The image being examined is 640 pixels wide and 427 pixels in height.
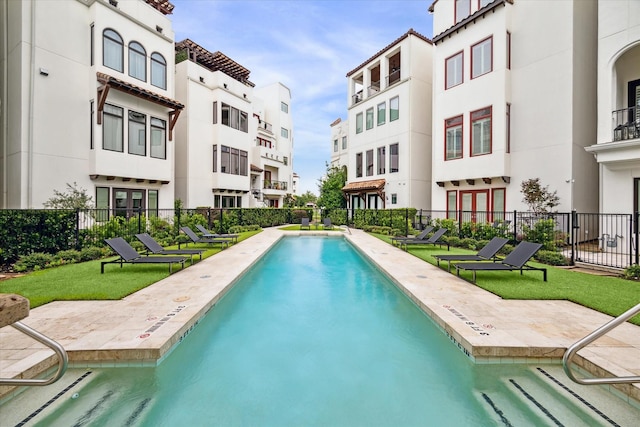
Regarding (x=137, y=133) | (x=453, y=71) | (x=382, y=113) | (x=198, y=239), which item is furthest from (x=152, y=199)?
(x=453, y=71)

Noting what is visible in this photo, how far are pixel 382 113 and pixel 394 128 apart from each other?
2.11 m

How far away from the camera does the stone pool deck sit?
12.6 feet

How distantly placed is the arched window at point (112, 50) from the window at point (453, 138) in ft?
59.4

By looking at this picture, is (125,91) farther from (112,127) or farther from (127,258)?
(127,258)

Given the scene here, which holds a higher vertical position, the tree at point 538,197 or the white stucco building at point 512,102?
the white stucco building at point 512,102

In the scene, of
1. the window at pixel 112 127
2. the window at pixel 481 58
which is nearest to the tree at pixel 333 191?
the window at pixel 481 58

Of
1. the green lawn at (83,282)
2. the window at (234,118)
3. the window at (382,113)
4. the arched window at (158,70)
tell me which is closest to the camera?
the green lawn at (83,282)

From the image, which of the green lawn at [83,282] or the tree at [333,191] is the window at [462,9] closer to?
the tree at [333,191]

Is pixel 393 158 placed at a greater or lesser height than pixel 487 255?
greater

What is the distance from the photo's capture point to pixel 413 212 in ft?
66.7

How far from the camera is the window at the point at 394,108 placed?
23080mm

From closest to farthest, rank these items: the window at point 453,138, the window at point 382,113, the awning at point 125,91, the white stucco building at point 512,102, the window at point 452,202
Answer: the white stucco building at point 512,102 → the awning at point 125,91 → the window at point 453,138 → the window at point 452,202 → the window at point 382,113

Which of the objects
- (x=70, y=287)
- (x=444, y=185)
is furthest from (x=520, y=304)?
(x=444, y=185)

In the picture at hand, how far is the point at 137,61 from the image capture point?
56.3 feet
